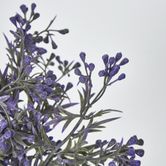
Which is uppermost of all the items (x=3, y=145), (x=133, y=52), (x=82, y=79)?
(x=133, y=52)

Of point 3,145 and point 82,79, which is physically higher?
point 82,79

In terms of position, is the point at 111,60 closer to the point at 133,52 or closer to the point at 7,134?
the point at 7,134

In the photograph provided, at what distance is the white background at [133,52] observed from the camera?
45.5 inches

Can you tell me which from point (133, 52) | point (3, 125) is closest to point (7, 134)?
point (3, 125)

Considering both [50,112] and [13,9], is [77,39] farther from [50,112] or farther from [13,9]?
[50,112]

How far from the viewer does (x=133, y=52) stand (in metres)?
1.18

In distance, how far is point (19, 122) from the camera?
51 centimetres

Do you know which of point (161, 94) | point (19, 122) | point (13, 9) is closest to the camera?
point (19, 122)

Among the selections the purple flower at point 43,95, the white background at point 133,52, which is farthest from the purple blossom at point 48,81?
the white background at point 133,52

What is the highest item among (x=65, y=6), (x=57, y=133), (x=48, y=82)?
(x=65, y=6)

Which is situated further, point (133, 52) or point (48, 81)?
point (133, 52)

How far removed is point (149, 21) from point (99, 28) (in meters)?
0.17

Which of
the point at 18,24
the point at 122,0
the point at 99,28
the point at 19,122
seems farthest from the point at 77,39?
the point at 19,122

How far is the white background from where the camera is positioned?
116cm
